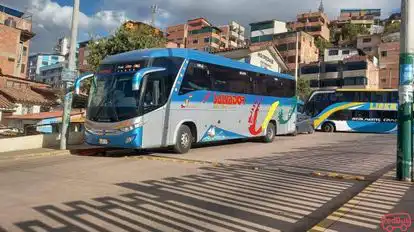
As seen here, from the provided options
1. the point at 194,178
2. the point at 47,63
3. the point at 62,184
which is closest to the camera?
the point at 62,184

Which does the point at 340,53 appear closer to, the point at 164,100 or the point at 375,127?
the point at 375,127

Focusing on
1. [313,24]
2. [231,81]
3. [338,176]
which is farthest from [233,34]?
[338,176]

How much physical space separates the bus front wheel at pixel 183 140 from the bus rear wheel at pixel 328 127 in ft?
68.6

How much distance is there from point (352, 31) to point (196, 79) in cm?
9820

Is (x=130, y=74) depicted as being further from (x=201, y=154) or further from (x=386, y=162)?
(x=386, y=162)

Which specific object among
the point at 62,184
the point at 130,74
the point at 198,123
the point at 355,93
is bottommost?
the point at 62,184

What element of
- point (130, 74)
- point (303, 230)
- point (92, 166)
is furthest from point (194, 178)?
point (130, 74)

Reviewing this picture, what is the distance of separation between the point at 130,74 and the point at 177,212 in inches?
300

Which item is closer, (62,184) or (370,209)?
(370,209)

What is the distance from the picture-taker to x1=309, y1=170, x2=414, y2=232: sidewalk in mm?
5516

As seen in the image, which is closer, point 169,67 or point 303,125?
point 169,67

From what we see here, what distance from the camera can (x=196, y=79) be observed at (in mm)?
14922

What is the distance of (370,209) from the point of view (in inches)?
252

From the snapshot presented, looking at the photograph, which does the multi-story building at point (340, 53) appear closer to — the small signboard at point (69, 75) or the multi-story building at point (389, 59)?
the multi-story building at point (389, 59)
